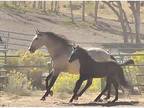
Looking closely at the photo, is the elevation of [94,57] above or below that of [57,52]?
below

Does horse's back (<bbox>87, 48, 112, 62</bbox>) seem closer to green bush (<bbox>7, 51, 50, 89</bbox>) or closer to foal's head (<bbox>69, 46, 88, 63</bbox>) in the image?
foal's head (<bbox>69, 46, 88, 63</bbox>)

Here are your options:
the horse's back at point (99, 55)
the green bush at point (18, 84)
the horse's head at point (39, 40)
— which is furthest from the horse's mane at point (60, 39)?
the green bush at point (18, 84)

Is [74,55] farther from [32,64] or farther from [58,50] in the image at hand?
[32,64]

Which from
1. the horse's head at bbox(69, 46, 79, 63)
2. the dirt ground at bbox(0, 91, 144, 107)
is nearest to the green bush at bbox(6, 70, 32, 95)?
the dirt ground at bbox(0, 91, 144, 107)

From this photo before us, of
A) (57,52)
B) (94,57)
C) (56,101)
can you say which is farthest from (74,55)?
(56,101)

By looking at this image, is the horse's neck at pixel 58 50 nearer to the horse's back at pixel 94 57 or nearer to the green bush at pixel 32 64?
the horse's back at pixel 94 57

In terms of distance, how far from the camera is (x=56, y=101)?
1327cm

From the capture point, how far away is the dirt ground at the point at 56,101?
1229 centimetres

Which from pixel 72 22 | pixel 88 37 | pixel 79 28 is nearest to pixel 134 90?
pixel 88 37

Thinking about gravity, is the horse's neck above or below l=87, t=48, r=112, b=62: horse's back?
above

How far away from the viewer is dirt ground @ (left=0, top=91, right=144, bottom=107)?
1229 centimetres

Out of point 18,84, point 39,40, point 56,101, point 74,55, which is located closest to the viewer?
point 74,55

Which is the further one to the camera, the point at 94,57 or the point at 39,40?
the point at 94,57

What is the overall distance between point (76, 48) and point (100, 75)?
0.86m
